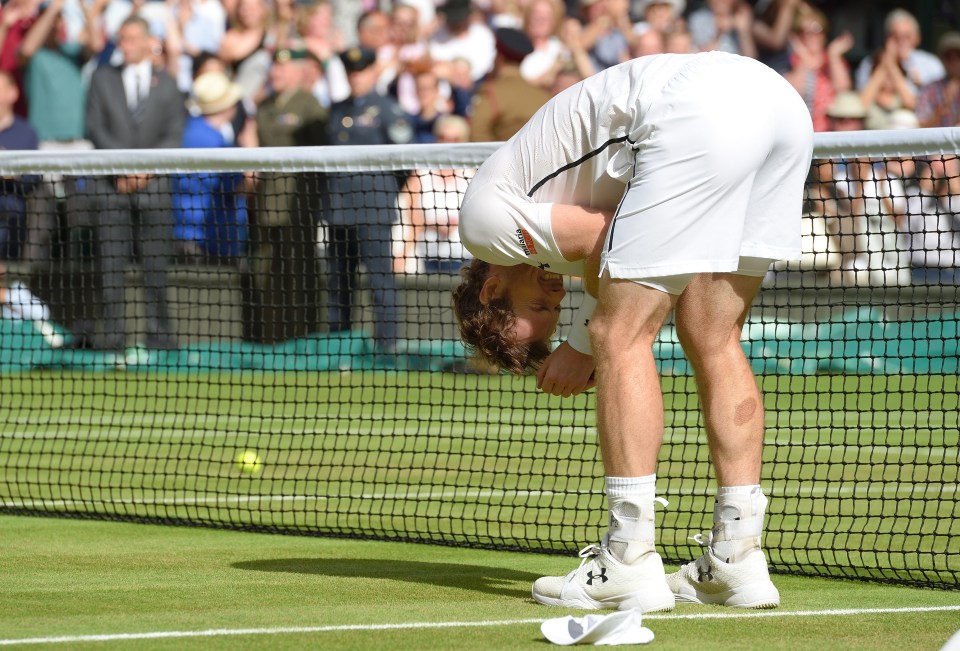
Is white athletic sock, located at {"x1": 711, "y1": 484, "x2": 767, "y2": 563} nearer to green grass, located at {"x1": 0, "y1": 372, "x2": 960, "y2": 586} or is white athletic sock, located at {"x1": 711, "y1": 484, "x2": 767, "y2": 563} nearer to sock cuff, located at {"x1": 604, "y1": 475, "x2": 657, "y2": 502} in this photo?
sock cuff, located at {"x1": 604, "y1": 475, "x2": 657, "y2": 502}

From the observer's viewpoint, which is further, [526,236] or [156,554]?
[156,554]

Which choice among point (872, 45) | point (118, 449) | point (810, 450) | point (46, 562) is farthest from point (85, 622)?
point (872, 45)

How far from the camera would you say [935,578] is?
523 centimetres

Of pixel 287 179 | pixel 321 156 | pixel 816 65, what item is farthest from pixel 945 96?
pixel 321 156

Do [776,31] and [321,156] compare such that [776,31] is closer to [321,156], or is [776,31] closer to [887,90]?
[887,90]

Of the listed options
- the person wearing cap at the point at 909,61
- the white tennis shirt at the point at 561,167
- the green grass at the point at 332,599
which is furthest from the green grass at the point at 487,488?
the person wearing cap at the point at 909,61

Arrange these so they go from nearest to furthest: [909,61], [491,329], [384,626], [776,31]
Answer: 1. [384,626]
2. [491,329]
3. [909,61]
4. [776,31]

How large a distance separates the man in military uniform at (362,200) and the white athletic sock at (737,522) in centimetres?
614

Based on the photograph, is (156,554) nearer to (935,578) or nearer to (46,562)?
(46,562)

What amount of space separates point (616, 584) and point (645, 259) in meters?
0.90

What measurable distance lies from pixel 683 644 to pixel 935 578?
1.52 metres

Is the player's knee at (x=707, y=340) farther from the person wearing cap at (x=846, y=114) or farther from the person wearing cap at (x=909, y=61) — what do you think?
the person wearing cap at (x=909, y=61)

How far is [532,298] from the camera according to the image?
4.82m

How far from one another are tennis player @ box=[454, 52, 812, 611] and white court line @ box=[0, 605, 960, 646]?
0.10 meters
